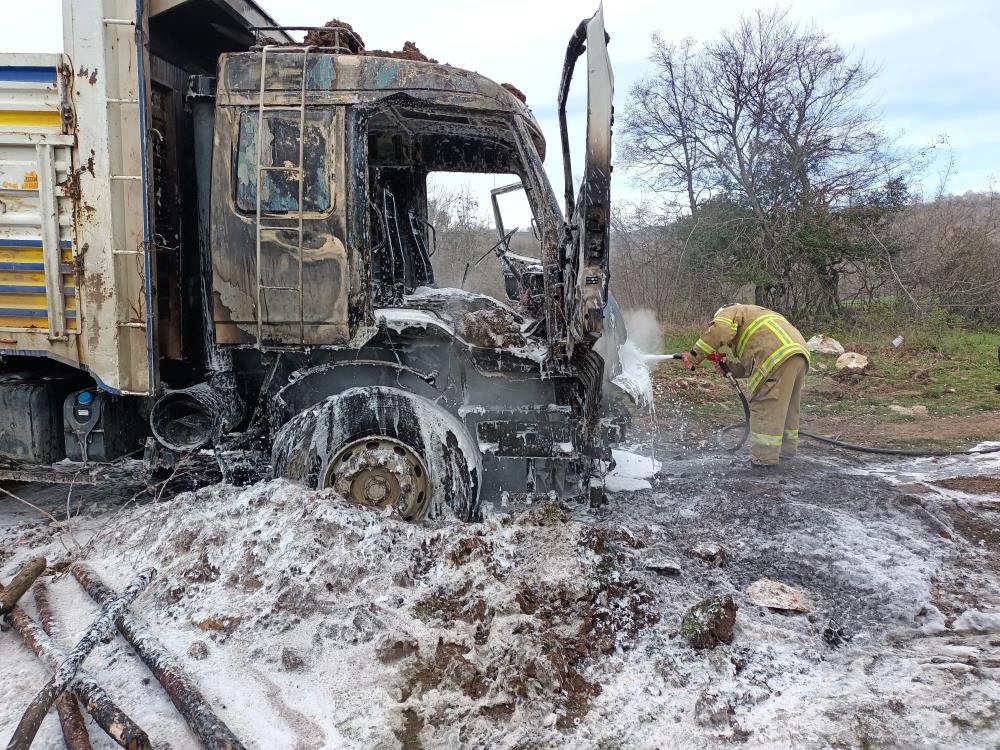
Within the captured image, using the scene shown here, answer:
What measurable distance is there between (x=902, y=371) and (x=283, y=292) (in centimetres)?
892

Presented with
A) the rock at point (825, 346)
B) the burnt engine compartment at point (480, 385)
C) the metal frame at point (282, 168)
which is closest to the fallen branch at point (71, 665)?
the burnt engine compartment at point (480, 385)

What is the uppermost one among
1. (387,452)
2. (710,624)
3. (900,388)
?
(387,452)

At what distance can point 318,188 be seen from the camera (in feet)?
11.8

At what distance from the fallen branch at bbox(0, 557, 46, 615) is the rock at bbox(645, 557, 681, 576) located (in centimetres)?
298

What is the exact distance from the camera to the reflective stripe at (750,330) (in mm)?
5656

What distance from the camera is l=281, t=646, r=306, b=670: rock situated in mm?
2648

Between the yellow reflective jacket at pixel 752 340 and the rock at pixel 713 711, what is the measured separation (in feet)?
11.8

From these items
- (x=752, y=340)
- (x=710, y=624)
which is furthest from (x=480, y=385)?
(x=752, y=340)

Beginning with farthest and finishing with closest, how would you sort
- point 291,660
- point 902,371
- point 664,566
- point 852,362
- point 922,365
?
point 922,365 → point 852,362 → point 902,371 → point 664,566 → point 291,660

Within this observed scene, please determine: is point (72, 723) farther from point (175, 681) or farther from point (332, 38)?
point (332, 38)

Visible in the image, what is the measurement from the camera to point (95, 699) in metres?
2.24

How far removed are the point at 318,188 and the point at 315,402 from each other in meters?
1.22

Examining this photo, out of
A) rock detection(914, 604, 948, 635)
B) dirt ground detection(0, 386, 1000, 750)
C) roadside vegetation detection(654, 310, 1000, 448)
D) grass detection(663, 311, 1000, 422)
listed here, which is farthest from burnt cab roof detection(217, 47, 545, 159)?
grass detection(663, 311, 1000, 422)

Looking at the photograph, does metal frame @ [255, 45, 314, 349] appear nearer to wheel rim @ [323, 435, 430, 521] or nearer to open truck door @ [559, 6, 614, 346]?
wheel rim @ [323, 435, 430, 521]
